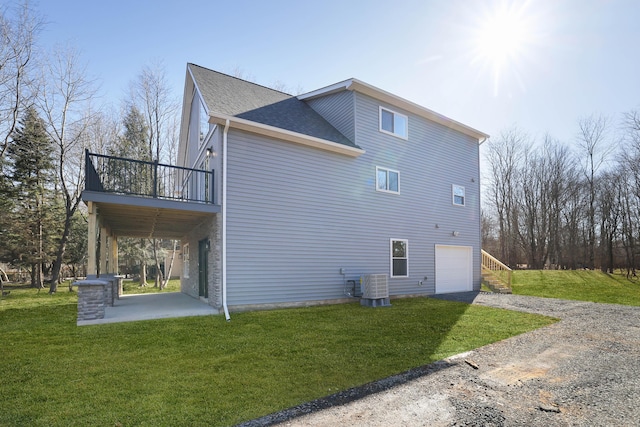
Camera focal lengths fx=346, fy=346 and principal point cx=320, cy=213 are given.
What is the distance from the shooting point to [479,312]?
9078mm

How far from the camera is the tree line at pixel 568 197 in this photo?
24.5 metres

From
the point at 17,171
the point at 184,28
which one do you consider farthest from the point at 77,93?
the point at 184,28

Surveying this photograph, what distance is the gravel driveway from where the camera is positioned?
3.22 m

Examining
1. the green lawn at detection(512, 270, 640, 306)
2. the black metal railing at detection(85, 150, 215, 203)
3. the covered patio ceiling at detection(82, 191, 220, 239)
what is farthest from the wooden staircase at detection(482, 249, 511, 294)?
the black metal railing at detection(85, 150, 215, 203)

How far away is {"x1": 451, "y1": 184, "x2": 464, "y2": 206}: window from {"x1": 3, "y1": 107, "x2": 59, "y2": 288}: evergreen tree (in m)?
21.7

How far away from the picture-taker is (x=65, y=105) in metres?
17.3

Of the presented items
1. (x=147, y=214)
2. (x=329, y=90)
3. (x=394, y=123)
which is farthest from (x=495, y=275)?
(x=147, y=214)

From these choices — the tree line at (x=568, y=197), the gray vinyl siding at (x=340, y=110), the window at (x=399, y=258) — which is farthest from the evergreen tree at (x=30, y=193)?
the tree line at (x=568, y=197)

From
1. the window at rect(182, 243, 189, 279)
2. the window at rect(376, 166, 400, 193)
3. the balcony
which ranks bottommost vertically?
the window at rect(182, 243, 189, 279)

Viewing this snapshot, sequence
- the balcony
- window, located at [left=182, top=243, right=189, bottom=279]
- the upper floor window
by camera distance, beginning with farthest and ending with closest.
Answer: window, located at [left=182, top=243, right=189, bottom=279] → the upper floor window → the balcony

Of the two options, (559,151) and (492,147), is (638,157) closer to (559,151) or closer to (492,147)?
(559,151)

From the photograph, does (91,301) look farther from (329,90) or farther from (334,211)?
(329,90)

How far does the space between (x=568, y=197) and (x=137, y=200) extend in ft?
102

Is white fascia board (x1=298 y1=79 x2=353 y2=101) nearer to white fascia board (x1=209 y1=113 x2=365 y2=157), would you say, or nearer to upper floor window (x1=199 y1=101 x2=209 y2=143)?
white fascia board (x1=209 y1=113 x2=365 y2=157)
